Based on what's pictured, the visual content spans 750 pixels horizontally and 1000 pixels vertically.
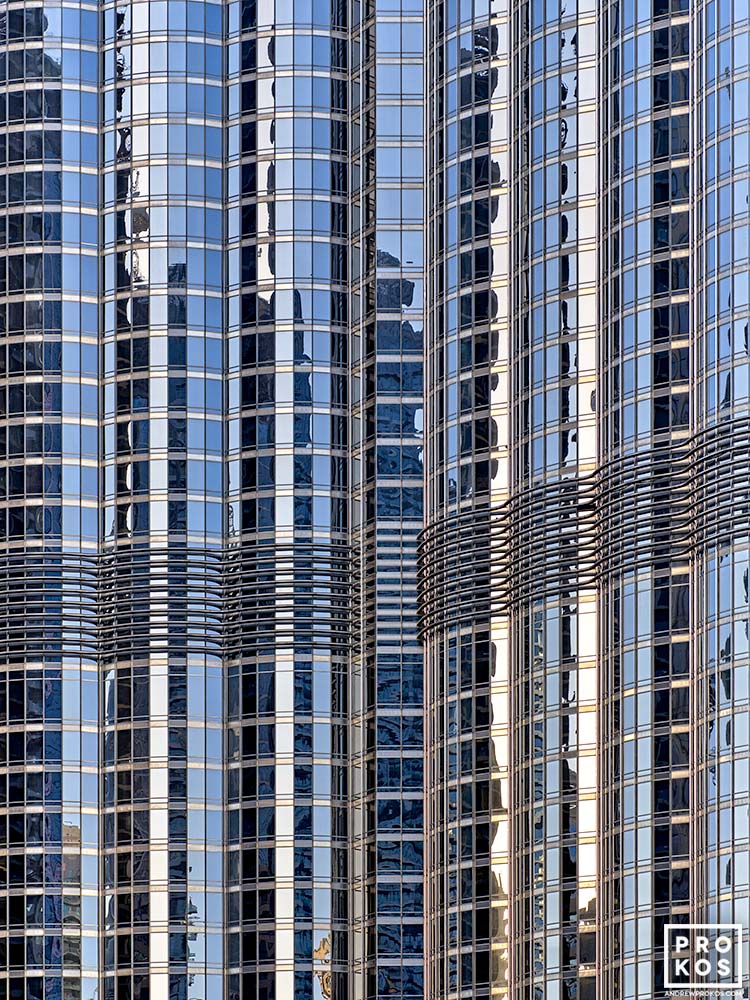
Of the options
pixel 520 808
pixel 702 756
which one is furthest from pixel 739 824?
pixel 520 808

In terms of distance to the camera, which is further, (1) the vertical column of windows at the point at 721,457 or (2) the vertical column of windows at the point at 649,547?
(2) the vertical column of windows at the point at 649,547

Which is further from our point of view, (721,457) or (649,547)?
(649,547)

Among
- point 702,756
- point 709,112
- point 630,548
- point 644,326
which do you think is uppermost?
Answer: point 709,112

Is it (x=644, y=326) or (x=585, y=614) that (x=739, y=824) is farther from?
(x=644, y=326)

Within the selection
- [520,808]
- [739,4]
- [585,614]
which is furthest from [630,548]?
[739,4]

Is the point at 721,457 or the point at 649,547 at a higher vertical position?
the point at 721,457

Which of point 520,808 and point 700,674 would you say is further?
point 520,808

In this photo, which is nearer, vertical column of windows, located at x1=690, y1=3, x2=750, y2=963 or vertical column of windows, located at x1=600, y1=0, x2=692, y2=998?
vertical column of windows, located at x1=690, y1=3, x2=750, y2=963

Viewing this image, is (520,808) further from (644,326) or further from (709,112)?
(709,112)

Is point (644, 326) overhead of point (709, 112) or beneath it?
beneath
